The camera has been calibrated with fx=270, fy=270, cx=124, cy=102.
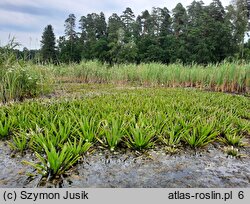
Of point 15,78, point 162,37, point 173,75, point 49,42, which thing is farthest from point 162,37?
point 15,78

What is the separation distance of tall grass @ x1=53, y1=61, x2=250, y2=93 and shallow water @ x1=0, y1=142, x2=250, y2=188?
6.72m

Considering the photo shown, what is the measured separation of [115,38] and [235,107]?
40.5 m

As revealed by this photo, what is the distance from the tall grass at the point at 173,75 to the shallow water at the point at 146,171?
672 centimetres

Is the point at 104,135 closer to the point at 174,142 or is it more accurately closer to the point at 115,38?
the point at 174,142

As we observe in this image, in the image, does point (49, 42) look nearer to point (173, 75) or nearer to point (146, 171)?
point (173, 75)

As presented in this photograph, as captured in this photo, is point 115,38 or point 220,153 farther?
point 115,38

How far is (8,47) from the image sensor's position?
7145 millimetres

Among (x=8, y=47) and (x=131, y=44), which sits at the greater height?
(x=131, y=44)

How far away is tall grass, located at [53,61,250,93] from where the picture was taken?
953 cm

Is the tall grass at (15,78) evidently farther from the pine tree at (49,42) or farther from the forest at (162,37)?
the pine tree at (49,42)

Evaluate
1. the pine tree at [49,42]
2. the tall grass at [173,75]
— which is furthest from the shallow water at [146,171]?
the pine tree at [49,42]

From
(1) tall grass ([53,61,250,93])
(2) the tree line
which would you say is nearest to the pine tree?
(2) the tree line

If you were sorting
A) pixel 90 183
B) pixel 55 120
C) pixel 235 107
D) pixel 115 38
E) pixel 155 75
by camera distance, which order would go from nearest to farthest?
pixel 90 183 → pixel 55 120 → pixel 235 107 → pixel 155 75 → pixel 115 38

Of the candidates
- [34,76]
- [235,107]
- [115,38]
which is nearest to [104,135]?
[235,107]
